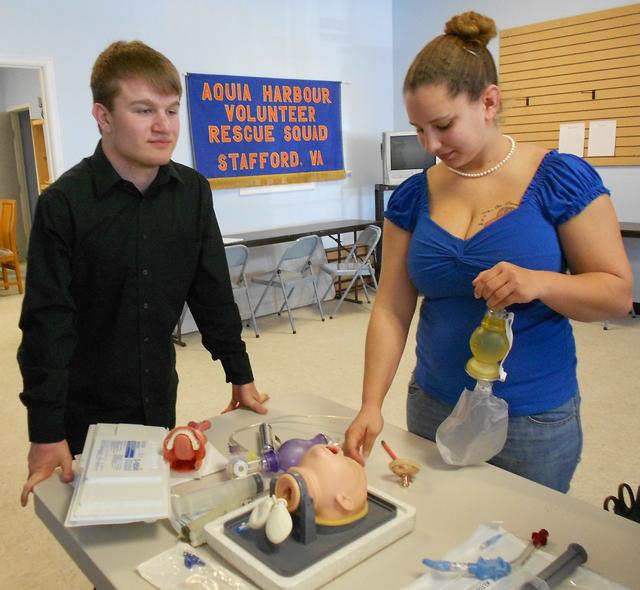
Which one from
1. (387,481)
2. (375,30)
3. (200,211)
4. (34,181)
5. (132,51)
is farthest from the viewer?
(34,181)

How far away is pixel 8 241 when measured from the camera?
6.50 meters

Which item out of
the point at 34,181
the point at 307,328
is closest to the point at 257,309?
the point at 307,328

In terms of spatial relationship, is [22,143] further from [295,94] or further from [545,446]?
[545,446]

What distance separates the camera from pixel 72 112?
13.8ft

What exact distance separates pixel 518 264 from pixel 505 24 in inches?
193

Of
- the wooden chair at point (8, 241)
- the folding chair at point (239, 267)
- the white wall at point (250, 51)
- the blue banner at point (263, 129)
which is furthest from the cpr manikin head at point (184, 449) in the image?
the wooden chair at point (8, 241)

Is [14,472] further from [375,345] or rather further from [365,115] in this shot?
[365,115]

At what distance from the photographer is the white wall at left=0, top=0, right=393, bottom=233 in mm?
4125

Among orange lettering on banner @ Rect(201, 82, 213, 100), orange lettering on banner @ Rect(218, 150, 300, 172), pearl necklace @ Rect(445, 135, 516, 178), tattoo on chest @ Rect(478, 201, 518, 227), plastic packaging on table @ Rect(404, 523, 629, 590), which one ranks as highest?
orange lettering on banner @ Rect(201, 82, 213, 100)

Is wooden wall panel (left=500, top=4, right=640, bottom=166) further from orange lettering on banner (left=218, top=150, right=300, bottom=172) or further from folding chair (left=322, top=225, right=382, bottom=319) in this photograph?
orange lettering on banner (left=218, top=150, right=300, bottom=172)

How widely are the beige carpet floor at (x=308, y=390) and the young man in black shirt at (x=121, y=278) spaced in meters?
0.28

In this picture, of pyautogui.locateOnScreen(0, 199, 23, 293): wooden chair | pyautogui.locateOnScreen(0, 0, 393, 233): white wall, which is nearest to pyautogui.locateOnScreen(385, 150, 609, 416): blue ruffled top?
pyautogui.locateOnScreen(0, 0, 393, 233): white wall

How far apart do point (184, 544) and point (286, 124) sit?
475 cm

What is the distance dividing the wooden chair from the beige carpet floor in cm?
91
